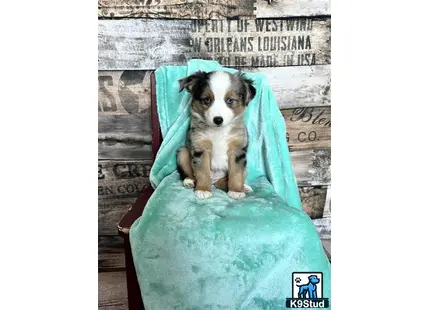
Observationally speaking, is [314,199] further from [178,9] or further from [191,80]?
[178,9]

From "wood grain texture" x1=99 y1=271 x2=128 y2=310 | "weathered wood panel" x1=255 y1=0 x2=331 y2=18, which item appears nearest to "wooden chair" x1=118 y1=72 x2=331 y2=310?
"wood grain texture" x1=99 y1=271 x2=128 y2=310

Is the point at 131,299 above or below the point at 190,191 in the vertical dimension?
below

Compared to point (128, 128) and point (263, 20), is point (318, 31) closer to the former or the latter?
point (263, 20)

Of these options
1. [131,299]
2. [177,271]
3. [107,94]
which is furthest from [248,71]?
[131,299]

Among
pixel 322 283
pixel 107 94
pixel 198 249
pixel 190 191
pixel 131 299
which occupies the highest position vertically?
pixel 107 94

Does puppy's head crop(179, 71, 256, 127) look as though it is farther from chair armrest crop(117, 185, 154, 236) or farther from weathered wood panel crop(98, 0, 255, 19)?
chair armrest crop(117, 185, 154, 236)

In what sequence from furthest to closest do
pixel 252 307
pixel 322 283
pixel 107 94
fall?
pixel 107 94, pixel 322 283, pixel 252 307
